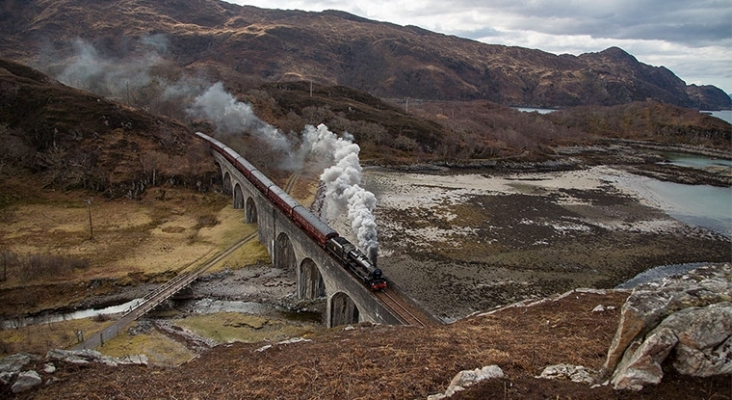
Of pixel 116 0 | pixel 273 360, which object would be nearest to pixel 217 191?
pixel 273 360

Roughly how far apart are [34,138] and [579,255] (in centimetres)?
7803

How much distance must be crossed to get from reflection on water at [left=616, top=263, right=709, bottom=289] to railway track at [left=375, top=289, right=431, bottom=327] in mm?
26480

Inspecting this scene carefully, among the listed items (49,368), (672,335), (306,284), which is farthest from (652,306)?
(306,284)

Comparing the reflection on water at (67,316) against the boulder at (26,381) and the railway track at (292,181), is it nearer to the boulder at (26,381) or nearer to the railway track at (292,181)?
the boulder at (26,381)

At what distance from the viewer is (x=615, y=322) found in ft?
65.5

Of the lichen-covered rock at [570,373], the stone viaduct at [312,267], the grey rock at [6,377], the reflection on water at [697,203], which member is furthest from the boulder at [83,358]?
the reflection on water at [697,203]

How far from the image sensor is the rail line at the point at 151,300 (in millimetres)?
27422

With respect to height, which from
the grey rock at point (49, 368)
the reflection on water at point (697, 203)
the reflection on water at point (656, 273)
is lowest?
the reflection on water at point (656, 273)

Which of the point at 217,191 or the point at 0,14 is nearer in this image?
the point at 217,191

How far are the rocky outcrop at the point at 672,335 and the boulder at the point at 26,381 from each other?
2017 cm

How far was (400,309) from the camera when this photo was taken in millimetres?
24297

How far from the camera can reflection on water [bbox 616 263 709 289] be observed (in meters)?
40.0

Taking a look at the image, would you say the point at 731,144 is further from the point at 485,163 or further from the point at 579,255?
the point at 579,255

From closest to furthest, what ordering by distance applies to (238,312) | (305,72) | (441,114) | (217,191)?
1. (238,312)
2. (217,191)
3. (441,114)
4. (305,72)
